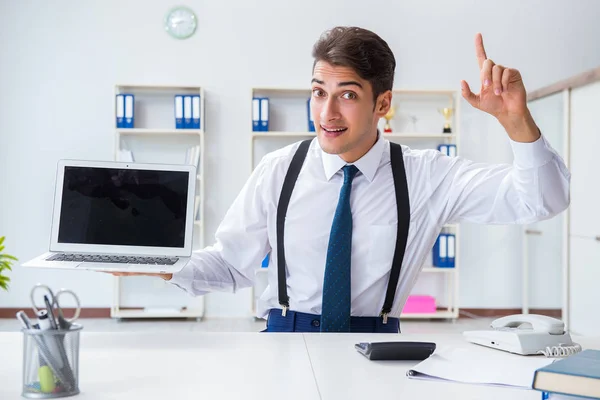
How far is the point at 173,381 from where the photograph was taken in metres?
1.17

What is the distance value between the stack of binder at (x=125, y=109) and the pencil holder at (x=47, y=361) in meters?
4.16

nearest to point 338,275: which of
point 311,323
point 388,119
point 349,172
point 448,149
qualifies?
point 311,323

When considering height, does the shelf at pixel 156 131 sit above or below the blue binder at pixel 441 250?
above

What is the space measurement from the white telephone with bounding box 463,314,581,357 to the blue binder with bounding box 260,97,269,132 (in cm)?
384

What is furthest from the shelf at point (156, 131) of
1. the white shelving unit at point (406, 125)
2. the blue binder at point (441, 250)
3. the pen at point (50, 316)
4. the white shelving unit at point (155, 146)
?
the pen at point (50, 316)

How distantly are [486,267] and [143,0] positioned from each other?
135 inches

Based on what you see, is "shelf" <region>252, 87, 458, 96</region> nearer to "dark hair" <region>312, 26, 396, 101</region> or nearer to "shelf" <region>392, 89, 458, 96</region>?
"shelf" <region>392, 89, 458, 96</region>

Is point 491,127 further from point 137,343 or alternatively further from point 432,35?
point 137,343

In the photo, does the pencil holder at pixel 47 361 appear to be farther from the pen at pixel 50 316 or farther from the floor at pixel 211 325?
the floor at pixel 211 325

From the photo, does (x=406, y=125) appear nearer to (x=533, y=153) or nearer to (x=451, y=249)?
(x=451, y=249)

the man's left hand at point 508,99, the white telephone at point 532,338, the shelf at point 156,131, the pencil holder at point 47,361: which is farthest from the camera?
→ the shelf at point 156,131

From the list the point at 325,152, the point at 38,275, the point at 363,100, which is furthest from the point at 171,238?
the point at 38,275

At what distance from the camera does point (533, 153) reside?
1.62 meters

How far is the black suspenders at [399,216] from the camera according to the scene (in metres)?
1.83
